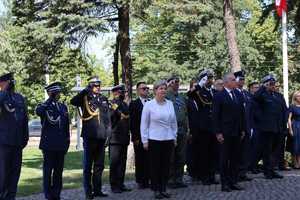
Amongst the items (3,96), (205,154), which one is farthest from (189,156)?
(3,96)

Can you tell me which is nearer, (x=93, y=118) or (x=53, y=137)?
(x=53, y=137)

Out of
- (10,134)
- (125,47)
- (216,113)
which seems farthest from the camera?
(125,47)

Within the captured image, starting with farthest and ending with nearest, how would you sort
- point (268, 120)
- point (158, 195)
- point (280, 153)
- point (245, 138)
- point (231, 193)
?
point (280, 153) < point (268, 120) < point (245, 138) < point (231, 193) < point (158, 195)

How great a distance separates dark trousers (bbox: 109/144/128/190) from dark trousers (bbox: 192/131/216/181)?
1.50 meters

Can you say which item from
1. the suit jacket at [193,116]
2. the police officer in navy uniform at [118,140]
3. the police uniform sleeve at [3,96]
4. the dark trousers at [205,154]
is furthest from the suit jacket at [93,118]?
the dark trousers at [205,154]

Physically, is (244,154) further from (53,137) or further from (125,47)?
(125,47)

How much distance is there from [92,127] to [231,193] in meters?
2.67

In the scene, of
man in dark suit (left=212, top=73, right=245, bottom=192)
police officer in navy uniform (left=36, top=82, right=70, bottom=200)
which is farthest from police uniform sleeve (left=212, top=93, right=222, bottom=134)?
police officer in navy uniform (left=36, top=82, right=70, bottom=200)

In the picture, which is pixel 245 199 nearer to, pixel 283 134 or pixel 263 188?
pixel 263 188

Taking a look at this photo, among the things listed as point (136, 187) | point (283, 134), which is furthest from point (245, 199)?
point (283, 134)

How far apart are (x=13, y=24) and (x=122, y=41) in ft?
10.3

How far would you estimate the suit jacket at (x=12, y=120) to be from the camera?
905cm

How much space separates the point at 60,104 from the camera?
9.76 m

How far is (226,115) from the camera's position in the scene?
10.6m
